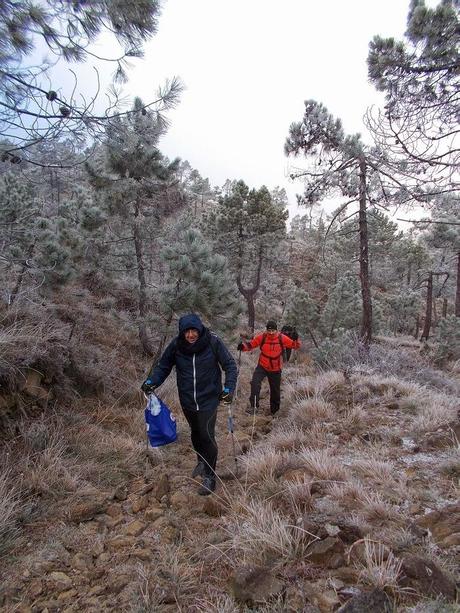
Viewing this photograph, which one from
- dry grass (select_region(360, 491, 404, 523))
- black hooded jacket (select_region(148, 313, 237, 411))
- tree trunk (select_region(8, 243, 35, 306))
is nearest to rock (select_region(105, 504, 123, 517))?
black hooded jacket (select_region(148, 313, 237, 411))

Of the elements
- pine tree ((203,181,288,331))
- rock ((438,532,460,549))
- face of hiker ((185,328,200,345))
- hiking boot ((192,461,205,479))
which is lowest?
hiking boot ((192,461,205,479))

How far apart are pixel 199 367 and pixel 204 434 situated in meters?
0.73

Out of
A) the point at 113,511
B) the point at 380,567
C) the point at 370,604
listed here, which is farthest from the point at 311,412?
the point at 370,604

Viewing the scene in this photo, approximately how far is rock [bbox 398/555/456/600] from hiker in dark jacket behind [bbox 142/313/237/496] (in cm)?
211

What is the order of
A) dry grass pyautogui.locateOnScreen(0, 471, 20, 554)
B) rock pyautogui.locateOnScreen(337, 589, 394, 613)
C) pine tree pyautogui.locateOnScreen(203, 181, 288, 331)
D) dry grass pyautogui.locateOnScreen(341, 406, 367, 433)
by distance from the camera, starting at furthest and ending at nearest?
1. pine tree pyautogui.locateOnScreen(203, 181, 288, 331)
2. dry grass pyautogui.locateOnScreen(341, 406, 367, 433)
3. dry grass pyautogui.locateOnScreen(0, 471, 20, 554)
4. rock pyautogui.locateOnScreen(337, 589, 394, 613)

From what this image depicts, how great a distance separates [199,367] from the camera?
3914 mm

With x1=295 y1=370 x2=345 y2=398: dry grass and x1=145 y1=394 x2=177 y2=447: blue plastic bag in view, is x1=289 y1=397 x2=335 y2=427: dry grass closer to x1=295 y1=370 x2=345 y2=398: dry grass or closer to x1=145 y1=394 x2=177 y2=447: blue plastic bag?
x1=295 y1=370 x2=345 y2=398: dry grass

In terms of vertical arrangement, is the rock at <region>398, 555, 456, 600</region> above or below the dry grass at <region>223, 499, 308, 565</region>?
above

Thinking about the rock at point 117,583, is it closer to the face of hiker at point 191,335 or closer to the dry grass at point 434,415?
the face of hiker at point 191,335

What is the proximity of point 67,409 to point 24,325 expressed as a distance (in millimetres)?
1301

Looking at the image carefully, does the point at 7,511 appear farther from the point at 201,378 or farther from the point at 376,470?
the point at 376,470

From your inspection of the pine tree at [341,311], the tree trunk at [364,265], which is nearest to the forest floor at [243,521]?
the tree trunk at [364,265]

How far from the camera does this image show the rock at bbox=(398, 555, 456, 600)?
2008mm

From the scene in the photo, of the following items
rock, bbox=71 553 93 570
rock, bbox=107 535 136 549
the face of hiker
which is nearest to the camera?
rock, bbox=71 553 93 570
